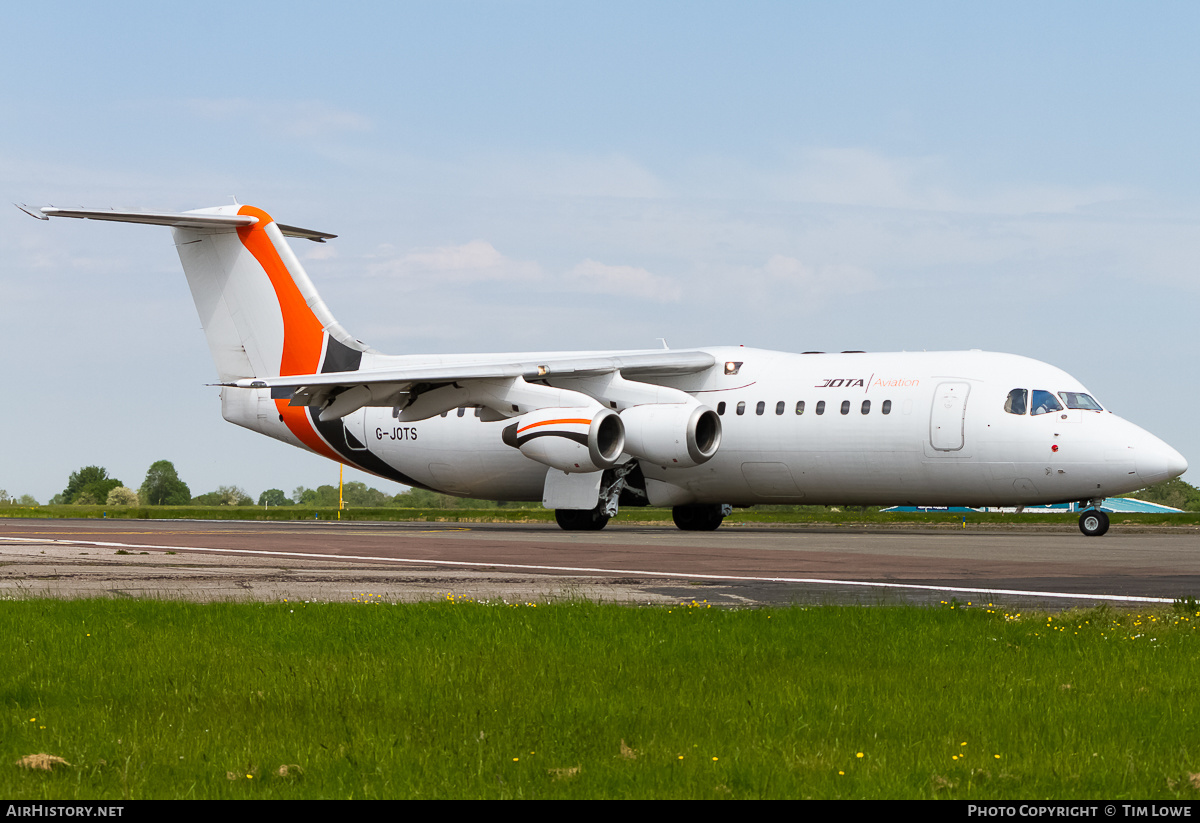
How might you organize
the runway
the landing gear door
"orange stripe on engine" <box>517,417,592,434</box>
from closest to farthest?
the runway
the landing gear door
"orange stripe on engine" <box>517,417,592,434</box>

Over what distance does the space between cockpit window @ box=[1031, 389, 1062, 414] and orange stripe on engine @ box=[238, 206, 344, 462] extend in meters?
18.2

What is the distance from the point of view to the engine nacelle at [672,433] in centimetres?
2791

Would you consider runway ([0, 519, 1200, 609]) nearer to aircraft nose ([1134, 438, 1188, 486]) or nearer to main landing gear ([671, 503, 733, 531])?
aircraft nose ([1134, 438, 1188, 486])

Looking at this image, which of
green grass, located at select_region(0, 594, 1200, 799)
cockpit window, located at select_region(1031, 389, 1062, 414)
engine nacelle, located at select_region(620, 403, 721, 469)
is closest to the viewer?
green grass, located at select_region(0, 594, 1200, 799)

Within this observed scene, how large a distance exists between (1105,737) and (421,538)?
64.6 ft

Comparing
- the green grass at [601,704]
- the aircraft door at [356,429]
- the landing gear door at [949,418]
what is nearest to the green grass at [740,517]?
the aircraft door at [356,429]

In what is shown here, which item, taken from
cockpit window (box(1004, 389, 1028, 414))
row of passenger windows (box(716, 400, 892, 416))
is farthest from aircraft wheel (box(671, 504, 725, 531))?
cockpit window (box(1004, 389, 1028, 414))

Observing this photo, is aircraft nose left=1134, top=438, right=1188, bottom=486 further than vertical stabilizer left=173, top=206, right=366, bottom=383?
No

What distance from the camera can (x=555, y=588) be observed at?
13281 millimetres

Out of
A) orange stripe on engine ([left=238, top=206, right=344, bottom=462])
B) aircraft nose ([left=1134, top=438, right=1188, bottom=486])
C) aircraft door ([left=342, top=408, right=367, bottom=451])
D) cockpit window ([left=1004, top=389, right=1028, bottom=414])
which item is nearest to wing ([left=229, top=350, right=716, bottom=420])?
aircraft door ([left=342, top=408, right=367, bottom=451])

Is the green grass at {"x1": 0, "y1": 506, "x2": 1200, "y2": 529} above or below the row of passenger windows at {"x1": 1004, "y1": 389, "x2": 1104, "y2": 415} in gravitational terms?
below

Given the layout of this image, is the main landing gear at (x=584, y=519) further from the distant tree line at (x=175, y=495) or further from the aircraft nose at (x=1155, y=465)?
the distant tree line at (x=175, y=495)

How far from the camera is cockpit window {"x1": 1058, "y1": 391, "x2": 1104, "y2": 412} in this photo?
2586 cm
